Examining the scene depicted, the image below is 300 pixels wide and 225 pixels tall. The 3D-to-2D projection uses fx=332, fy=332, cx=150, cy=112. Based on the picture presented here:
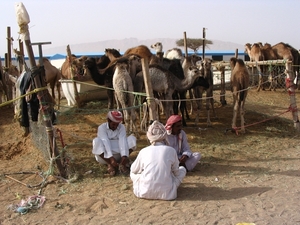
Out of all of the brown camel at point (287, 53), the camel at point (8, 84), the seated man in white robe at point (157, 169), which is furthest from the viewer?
the brown camel at point (287, 53)

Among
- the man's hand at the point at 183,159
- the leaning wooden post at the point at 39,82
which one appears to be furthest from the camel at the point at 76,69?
the man's hand at the point at 183,159

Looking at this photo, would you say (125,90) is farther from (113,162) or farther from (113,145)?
(113,162)

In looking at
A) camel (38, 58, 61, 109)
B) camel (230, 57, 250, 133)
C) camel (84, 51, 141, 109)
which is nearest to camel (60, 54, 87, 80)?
camel (38, 58, 61, 109)

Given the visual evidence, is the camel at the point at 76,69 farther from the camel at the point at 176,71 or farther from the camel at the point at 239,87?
the camel at the point at 239,87

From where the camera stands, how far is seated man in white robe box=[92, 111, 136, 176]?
5.37m

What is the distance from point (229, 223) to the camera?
3.88 m

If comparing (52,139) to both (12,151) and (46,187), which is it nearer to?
(46,187)

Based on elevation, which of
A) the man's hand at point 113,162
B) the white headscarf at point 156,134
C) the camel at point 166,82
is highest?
the camel at point 166,82

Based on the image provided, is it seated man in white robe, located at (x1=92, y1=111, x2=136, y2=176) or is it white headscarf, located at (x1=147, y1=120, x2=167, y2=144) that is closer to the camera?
white headscarf, located at (x1=147, y1=120, x2=167, y2=144)

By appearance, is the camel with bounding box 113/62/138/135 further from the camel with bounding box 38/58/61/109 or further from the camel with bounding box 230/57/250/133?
the camel with bounding box 38/58/61/109

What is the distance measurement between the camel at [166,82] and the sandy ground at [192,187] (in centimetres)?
101

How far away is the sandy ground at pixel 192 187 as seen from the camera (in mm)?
4094

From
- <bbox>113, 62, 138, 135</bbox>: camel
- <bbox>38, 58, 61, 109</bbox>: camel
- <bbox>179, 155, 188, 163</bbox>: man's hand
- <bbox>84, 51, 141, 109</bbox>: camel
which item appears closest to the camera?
<bbox>179, 155, 188, 163</bbox>: man's hand

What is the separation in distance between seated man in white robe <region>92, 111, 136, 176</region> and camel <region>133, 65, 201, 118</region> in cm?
242
